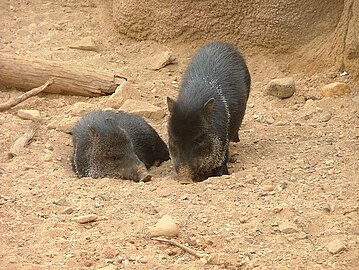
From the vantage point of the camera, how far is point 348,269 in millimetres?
5020

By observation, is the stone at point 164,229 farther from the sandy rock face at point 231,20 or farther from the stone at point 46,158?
the sandy rock face at point 231,20

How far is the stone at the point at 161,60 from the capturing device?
9.64 metres

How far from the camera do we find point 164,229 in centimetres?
552

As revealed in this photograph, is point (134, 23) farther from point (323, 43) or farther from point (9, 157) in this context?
point (9, 157)

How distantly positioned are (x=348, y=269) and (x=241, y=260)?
66cm

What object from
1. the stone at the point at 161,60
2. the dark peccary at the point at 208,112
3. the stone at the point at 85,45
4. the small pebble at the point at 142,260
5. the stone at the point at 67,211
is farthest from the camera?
the stone at the point at 85,45

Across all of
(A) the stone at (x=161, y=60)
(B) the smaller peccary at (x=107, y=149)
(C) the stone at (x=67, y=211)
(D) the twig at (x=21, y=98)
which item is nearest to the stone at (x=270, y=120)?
(B) the smaller peccary at (x=107, y=149)

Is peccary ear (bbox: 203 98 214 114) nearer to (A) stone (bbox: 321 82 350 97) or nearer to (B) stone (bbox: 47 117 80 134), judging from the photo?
(B) stone (bbox: 47 117 80 134)

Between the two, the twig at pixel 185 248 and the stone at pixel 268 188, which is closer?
the twig at pixel 185 248

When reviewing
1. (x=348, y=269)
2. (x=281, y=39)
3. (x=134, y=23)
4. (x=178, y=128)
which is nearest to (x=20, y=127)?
(x=178, y=128)

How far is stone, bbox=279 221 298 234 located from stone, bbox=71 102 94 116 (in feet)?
11.4

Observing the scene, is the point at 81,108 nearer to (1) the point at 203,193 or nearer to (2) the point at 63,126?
(2) the point at 63,126

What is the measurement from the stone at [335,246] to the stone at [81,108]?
3907 millimetres

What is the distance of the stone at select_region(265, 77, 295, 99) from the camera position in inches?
350
